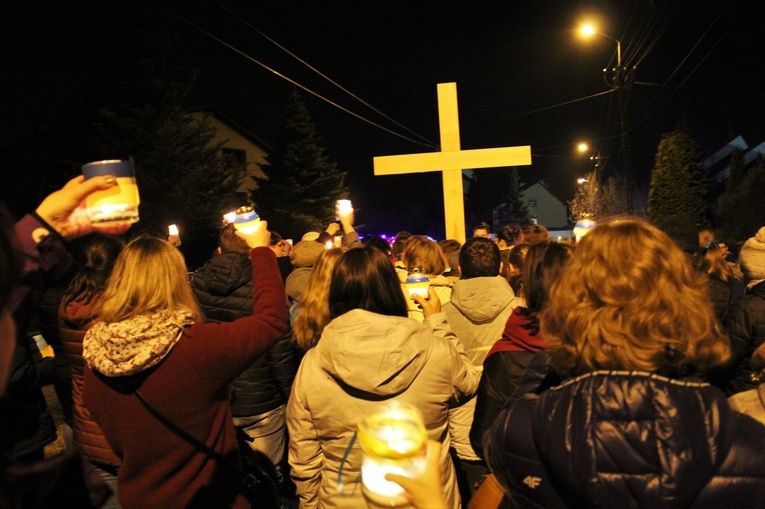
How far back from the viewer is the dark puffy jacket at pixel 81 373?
3.05 metres

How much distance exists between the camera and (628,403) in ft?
5.13

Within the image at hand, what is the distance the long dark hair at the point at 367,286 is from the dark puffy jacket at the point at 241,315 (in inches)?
47.1

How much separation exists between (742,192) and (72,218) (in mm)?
35111

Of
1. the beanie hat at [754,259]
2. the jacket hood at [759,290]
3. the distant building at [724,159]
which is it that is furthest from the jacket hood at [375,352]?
the distant building at [724,159]

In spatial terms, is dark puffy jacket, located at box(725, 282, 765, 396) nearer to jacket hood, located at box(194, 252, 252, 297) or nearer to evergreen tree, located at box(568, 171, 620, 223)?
jacket hood, located at box(194, 252, 252, 297)

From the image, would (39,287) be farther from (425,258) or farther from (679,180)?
(679,180)

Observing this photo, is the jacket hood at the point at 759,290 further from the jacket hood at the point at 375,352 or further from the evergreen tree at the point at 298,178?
the evergreen tree at the point at 298,178

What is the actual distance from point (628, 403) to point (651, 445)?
4.6 inches

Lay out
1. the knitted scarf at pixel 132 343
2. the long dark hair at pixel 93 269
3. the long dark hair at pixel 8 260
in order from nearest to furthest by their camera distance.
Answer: the long dark hair at pixel 8 260 < the knitted scarf at pixel 132 343 < the long dark hair at pixel 93 269

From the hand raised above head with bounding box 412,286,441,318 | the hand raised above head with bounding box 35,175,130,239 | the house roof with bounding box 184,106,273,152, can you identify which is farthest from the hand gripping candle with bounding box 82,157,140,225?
the house roof with bounding box 184,106,273,152

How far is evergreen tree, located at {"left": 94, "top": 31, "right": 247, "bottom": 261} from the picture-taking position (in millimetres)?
24531

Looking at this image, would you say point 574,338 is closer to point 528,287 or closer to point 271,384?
point 528,287

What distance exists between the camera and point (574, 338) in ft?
5.81

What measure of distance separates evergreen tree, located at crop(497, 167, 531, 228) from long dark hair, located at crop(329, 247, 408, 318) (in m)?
84.6
